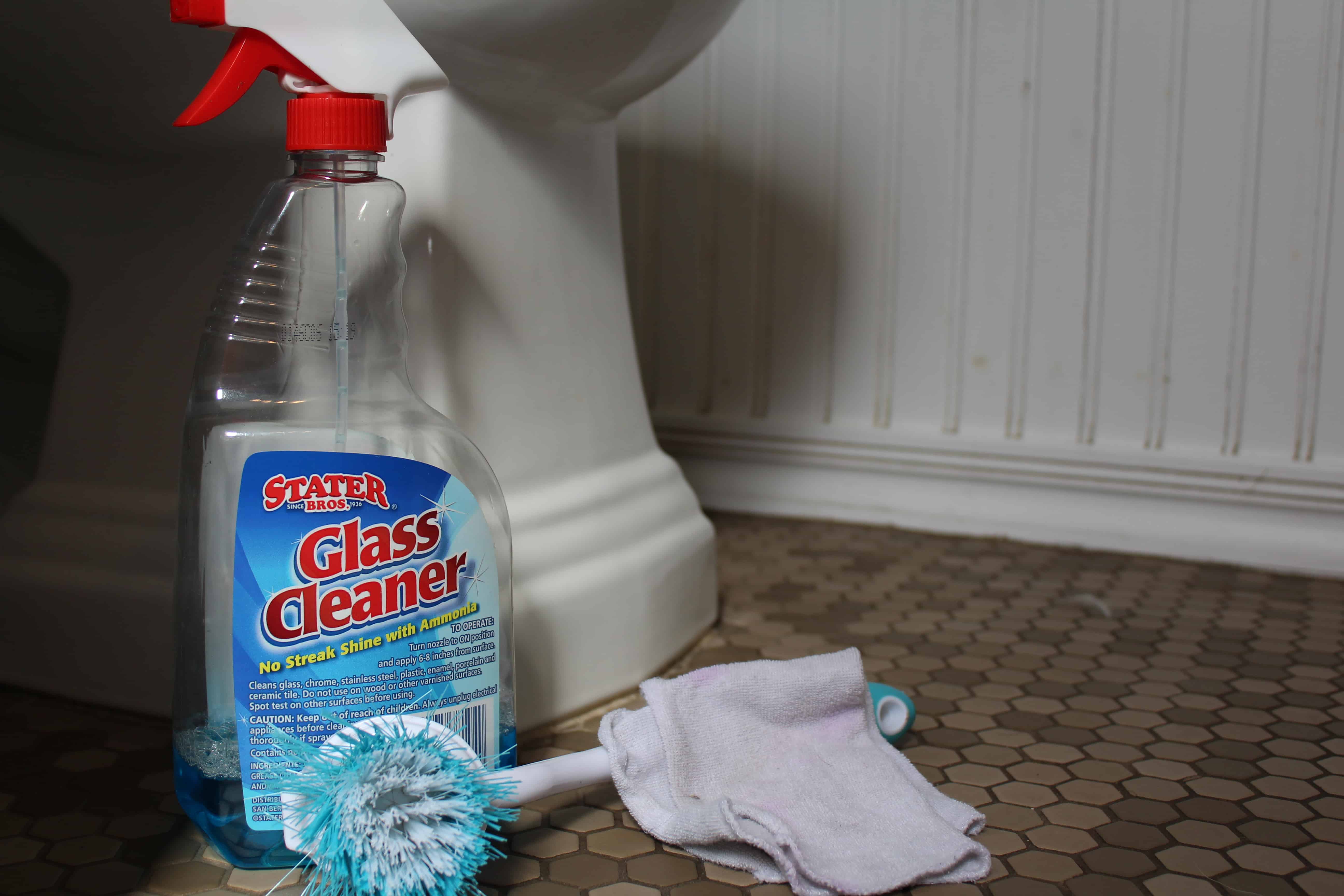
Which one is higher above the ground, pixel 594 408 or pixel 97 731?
pixel 594 408

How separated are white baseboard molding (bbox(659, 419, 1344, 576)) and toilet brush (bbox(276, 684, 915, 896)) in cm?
82

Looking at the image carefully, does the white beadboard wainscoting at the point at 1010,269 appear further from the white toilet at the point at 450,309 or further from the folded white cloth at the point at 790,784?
the folded white cloth at the point at 790,784

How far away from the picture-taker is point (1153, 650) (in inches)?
33.7

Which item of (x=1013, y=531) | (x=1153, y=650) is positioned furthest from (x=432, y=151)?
(x=1013, y=531)

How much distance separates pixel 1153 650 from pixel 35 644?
2.66 ft

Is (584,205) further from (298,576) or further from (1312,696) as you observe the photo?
(1312,696)

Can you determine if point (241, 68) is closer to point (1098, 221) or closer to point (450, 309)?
point (450, 309)

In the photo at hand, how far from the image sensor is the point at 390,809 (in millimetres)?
443

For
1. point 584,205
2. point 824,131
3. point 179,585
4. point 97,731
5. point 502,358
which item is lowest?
point 97,731

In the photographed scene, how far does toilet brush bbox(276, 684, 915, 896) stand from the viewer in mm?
438

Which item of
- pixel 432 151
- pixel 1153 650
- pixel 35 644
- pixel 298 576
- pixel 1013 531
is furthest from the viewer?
pixel 1013 531

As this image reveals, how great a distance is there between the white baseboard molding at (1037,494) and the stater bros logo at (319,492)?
81cm

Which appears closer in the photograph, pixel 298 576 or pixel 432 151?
pixel 298 576

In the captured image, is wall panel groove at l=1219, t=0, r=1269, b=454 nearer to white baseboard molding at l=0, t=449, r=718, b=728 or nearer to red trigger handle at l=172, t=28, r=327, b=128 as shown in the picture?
white baseboard molding at l=0, t=449, r=718, b=728
